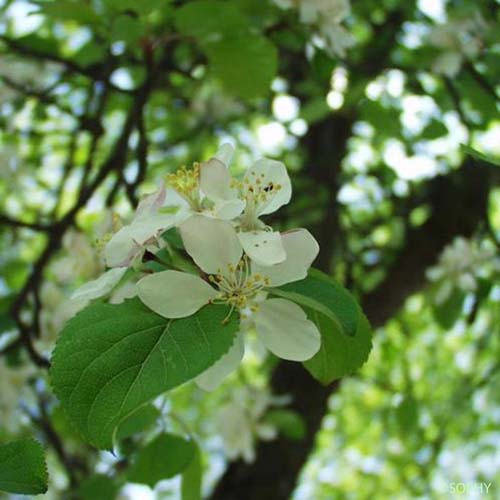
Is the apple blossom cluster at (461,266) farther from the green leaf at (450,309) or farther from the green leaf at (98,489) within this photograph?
the green leaf at (98,489)

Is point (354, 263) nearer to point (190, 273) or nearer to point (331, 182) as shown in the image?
point (331, 182)

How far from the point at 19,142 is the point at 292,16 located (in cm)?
169

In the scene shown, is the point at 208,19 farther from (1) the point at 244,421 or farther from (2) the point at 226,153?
(1) the point at 244,421

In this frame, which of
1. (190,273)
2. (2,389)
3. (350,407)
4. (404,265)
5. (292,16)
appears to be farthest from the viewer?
(350,407)

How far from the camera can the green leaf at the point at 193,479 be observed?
1.39m

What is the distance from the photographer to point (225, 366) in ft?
3.17

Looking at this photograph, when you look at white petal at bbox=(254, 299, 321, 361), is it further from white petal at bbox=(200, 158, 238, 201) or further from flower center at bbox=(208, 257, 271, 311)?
white petal at bbox=(200, 158, 238, 201)

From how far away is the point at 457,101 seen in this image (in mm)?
2365

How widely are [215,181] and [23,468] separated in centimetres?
41

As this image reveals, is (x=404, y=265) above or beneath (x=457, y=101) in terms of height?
beneath

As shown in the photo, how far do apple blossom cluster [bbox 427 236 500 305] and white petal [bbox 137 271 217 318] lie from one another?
1.31 metres

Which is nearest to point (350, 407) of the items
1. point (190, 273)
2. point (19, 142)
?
point (19, 142)

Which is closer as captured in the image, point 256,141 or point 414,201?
point 414,201

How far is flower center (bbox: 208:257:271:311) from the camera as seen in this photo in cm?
93
